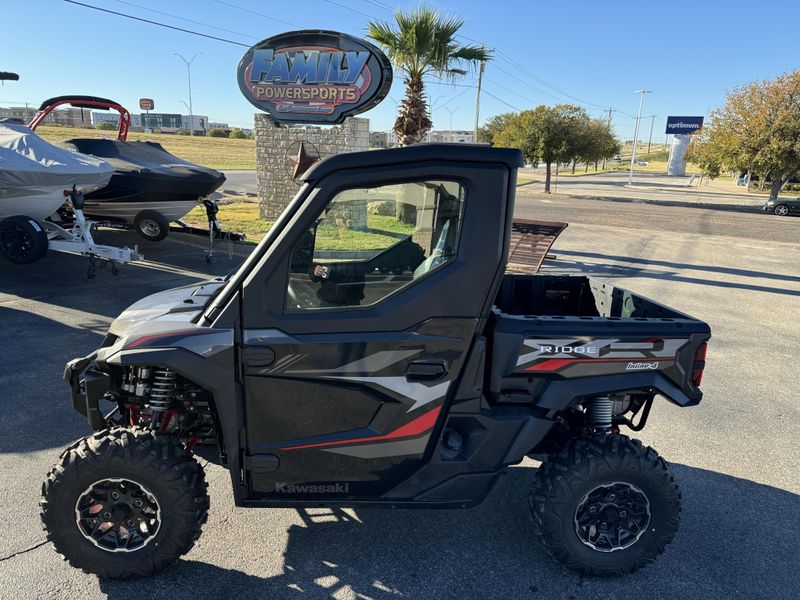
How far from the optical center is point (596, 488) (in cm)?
275

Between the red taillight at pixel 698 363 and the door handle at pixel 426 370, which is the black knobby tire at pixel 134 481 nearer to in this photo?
the door handle at pixel 426 370

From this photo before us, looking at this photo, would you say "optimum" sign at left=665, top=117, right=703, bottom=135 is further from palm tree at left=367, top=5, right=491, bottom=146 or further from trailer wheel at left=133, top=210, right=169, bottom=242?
trailer wheel at left=133, top=210, right=169, bottom=242

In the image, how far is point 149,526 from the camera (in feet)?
8.80

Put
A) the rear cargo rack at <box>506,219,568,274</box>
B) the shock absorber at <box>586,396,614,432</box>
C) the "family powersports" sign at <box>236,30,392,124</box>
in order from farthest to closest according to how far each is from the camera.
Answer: the "family powersports" sign at <box>236,30,392,124</box> → the rear cargo rack at <box>506,219,568,274</box> → the shock absorber at <box>586,396,614,432</box>

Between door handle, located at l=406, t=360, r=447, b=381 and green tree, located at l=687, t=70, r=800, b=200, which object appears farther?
green tree, located at l=687, t=70, r=800, b=200

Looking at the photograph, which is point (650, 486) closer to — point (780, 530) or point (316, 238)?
point (780, 530)

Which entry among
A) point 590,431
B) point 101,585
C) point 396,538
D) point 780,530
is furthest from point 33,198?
point 780,530

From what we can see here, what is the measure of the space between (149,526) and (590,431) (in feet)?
7.70

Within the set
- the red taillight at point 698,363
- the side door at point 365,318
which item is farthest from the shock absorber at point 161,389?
the red taillight at point 698,363

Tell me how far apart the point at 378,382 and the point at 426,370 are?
23 centimetres

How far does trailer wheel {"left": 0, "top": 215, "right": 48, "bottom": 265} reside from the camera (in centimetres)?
843

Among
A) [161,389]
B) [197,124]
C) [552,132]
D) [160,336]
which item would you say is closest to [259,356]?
[160,336]

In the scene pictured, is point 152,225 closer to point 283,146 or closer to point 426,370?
point 283,146

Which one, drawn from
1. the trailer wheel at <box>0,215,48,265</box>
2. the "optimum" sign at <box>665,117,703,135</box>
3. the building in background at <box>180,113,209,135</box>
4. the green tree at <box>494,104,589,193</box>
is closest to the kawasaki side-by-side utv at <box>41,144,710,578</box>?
the trailer wheel at <box>0,215,48,265</box>
